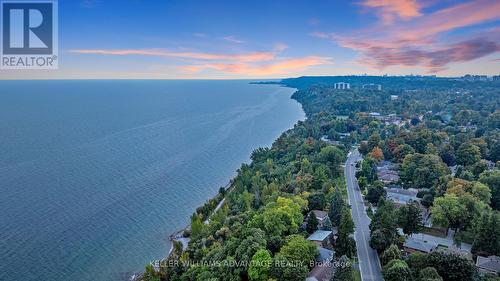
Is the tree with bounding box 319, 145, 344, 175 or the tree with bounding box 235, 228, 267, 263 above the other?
the tree with bounding box 319, 145, 344, 175

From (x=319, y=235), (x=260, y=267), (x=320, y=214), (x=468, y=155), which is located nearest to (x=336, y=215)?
(x=320, y=214)

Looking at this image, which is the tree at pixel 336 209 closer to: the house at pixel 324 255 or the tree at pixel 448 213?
the house at pixel 324 255

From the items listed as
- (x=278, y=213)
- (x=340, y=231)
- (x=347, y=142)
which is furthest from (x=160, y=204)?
(x=347, y=142)

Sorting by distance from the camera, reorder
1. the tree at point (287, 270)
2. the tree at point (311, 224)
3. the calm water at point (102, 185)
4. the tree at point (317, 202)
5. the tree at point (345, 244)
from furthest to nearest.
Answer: the tree at point (317, 202) < the calm water at point (102, 185) < the tree at point (311, 224) < the tree at point (345, 244) < the tree at point (287, 270)

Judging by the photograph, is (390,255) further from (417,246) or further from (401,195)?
(401,195)

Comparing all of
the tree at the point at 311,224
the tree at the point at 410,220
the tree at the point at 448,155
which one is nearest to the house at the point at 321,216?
the tree at the point at 311,224

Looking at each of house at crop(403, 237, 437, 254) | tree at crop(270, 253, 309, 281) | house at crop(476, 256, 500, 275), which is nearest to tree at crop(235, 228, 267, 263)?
tree at crop(270, 253, 309, 281)

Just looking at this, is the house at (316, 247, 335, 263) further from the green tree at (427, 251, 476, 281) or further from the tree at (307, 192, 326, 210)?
the tree at (307, 192, 326, 210)

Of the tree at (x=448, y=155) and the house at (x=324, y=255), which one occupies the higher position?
the tree at (x=448, y=155)
